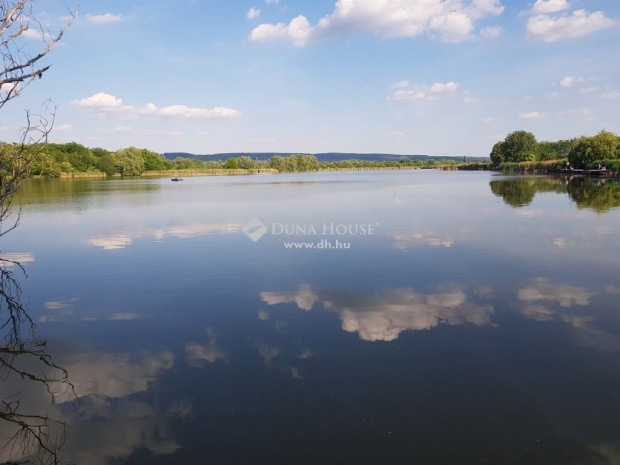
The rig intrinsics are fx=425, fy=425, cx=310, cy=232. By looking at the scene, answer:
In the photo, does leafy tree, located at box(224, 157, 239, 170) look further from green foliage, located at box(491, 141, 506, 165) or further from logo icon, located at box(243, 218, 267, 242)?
logo icon, located at box(243, 218, 267, 242)

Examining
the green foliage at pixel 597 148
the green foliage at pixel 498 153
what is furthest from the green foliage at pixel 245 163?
the green foliage at pixel 597 148

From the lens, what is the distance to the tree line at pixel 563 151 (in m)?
77.9

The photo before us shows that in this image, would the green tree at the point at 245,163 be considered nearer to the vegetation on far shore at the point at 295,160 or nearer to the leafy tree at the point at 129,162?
the vegetation on far shore at the point at 295,160

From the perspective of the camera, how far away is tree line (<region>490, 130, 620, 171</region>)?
256 feet

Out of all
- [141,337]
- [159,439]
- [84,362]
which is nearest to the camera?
[159,439]

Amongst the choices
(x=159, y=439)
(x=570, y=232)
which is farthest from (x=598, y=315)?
(x=570, y=232)

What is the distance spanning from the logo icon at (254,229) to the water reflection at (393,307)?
8.46 metres

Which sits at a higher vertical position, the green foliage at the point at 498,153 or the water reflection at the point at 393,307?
the green foliage at the point at 498,153

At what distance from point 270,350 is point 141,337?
2.68 meters

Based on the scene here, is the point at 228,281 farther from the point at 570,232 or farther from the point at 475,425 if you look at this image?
the point at 570,232

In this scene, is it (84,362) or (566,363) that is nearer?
(566,363)

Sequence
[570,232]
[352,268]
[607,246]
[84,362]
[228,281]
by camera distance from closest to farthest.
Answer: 1. [84,362]
2. [228,281]
3. [352,268]
4. [607,246]
5. [570,232]

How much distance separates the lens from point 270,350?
24.2 feet

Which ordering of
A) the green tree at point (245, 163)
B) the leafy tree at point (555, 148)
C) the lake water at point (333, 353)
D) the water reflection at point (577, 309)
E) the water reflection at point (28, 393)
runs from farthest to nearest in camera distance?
1. the green tree at point (245, 163)
2. the leafy tree at point (555, 148)
3. the water reflection at point (577, 309)
4. the water reflection at point (28, 393)
5. the lake water at point (333, 353)
